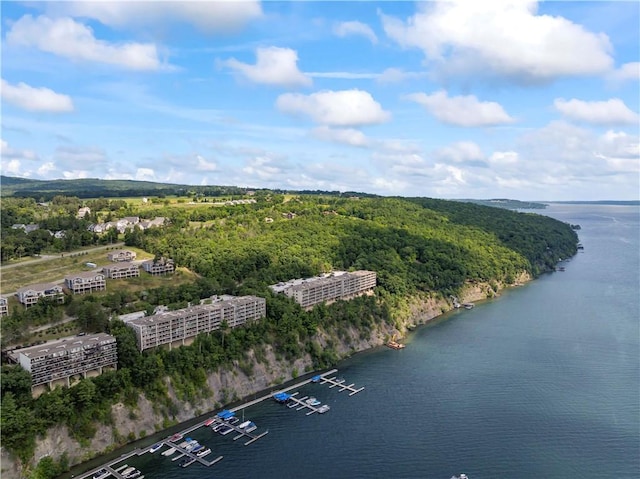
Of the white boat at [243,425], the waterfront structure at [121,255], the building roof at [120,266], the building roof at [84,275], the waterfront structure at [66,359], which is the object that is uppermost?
the waterfront structure at [121,255]

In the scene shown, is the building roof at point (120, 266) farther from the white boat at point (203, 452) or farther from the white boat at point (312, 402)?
→ the white boat at point (203, 452)

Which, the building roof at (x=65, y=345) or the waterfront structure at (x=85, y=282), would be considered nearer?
the building roof at (x=65, y=345)

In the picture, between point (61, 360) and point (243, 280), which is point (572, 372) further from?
point (61, 360)

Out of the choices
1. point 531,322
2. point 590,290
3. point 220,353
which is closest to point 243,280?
point 220,353

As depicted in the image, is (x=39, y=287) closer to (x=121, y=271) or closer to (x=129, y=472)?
(x=121, y=271)

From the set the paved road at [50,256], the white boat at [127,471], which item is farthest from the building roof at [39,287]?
the white boat at [127,471]

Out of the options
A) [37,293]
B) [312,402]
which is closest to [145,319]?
[37,293]
